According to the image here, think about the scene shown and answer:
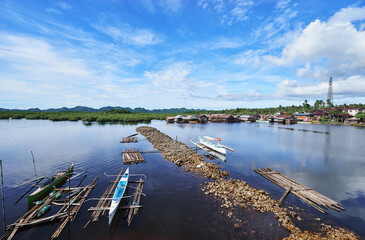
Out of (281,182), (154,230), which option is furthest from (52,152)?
(281,182)

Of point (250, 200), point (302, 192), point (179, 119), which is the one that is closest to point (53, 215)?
point (250, 200)

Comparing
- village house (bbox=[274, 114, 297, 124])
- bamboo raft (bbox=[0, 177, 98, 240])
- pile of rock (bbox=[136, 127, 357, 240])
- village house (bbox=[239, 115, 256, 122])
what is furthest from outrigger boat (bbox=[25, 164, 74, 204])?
village house (bbox=[274, 114, 297, 124])

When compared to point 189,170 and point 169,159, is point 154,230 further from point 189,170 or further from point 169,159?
point 169,159

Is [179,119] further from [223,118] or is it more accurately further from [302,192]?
[302,192]

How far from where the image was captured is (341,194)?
17281 mm

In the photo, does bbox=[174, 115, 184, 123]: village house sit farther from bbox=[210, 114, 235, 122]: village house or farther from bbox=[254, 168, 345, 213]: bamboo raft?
bbox=[254, 168, 345, 213]: bamboo raft

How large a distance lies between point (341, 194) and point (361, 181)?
7082 mm

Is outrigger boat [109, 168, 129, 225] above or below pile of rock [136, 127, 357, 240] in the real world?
above

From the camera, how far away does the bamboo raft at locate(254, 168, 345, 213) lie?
1497 centimetres

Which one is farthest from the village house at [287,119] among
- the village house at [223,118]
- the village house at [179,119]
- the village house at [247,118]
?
the village house at [179,119]

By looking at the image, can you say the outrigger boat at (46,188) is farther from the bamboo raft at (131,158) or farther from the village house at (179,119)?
the village house at (179,119)

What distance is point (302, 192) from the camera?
55.5 feet

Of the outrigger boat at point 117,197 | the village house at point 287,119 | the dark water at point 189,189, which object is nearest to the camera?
the dark water at point 189,189

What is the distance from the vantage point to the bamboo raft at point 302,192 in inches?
589
